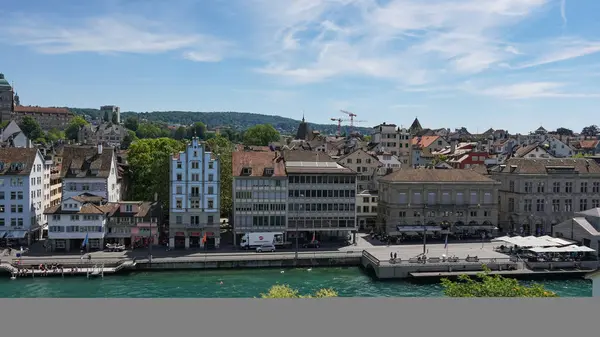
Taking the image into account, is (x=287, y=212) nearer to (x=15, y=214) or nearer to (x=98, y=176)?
(x=98, y=176)

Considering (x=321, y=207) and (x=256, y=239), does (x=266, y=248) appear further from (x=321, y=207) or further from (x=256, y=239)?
A: (x=321, y=207)

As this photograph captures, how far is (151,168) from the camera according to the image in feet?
211

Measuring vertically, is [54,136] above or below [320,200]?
above

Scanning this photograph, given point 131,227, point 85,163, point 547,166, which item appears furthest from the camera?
point 547,166

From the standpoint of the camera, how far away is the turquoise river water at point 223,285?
40500mm

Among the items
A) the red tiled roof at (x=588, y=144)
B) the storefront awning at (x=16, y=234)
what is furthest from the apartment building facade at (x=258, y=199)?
the red tiled roof at (x=588, y=144)

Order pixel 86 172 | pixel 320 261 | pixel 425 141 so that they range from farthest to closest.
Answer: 1. pixel 425 141
2. pixel 86 172
3. pixel 320 261

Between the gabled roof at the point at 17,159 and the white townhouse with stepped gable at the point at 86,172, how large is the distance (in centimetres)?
296

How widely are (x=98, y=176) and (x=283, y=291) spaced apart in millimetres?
35610

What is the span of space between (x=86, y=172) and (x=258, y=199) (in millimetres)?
16547

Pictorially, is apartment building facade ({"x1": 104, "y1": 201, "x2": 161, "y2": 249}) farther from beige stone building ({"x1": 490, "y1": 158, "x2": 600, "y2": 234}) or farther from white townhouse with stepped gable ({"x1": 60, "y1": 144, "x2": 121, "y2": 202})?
beige stone building ({"x1": 490, "y1": 158, "x2": 600, "y2": 234})

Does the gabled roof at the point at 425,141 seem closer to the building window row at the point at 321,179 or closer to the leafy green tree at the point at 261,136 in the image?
the leafy green tree at the point at 261,136

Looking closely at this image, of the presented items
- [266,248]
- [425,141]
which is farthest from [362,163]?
[425,141]

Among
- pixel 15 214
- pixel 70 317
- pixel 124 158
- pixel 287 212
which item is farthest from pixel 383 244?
pixel 70 317
